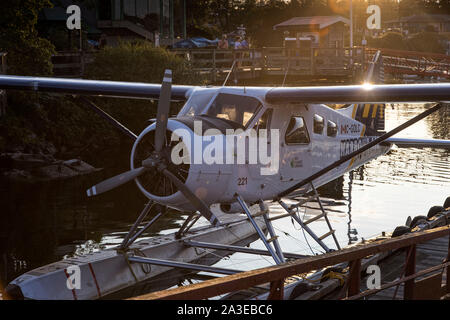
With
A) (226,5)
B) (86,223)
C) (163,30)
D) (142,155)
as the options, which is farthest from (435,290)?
(226,5)

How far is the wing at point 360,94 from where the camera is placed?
914 centimetres

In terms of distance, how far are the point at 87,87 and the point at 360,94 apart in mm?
4532

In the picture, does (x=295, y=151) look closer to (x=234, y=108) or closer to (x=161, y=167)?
(x=234, y=108)

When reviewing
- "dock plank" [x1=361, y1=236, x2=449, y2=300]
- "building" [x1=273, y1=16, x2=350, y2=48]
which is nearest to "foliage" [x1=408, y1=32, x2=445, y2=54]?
"building" [x1=273, y1=16, x2=350, y2=48]

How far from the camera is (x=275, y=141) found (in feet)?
30.8

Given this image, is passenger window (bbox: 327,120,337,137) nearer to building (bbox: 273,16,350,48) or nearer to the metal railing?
the metal railing

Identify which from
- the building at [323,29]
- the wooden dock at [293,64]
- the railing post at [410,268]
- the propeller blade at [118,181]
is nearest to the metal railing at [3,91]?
the propeller blade at [118,181]

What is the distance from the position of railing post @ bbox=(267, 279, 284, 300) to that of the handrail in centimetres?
3

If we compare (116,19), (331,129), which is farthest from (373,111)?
(116,19)

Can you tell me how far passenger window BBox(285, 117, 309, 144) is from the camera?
31.9 feet

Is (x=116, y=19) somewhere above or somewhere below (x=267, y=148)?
above

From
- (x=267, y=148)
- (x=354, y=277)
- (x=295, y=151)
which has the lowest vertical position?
(x=354, y=277)

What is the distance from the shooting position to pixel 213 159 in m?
8.31
